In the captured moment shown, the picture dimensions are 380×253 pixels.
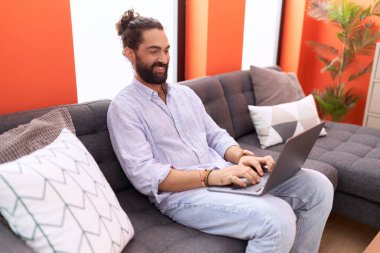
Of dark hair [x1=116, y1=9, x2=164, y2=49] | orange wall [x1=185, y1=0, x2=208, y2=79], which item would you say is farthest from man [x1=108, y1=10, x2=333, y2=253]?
orange wall [x1=185, y1=0, x2=208, y2=79]

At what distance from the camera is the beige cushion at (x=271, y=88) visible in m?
2.35

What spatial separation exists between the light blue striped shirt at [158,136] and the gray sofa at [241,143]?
0.31 ft

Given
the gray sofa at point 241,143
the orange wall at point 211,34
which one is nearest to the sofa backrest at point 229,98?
the gray sofa at point 241,143

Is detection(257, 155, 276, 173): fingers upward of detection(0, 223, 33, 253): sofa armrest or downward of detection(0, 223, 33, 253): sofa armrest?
downward

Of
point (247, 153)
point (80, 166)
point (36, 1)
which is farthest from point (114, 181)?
point (36, 1)

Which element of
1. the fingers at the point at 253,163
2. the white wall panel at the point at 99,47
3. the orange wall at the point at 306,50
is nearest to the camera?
the fingers at the point at 253,163

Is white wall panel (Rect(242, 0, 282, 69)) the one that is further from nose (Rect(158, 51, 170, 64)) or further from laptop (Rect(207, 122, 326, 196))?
laptop (Rect(207, 122, 326, 196))

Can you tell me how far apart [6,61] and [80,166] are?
607 millimetres

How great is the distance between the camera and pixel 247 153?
158cm

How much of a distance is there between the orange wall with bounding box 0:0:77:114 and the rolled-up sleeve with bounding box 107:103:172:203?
31cm

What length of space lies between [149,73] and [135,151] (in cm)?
37

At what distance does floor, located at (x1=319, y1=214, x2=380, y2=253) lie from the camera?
186 cm

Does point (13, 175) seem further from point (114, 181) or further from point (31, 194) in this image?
point (114, 181)

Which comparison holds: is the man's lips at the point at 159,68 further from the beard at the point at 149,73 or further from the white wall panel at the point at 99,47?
the white wall panel at the point at 99,47
